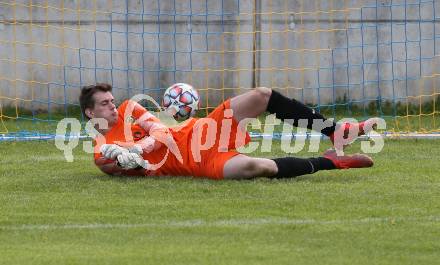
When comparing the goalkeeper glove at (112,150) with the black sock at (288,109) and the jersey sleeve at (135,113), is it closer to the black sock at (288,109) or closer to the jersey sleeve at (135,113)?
the jersey sleeve at (135,113)

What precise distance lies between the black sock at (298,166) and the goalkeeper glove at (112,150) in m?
1.20

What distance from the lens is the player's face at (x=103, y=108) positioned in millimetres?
9555

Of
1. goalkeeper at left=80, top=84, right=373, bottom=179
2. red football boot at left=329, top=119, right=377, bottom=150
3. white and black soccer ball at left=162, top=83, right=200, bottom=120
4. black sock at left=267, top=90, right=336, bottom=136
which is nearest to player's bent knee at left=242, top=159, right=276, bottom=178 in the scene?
goalkeeper at left=80, top=84, right=373, bottom=179

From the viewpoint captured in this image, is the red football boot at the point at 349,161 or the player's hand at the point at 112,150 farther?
the red football boot at the point at 349,161

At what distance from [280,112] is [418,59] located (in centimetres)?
729

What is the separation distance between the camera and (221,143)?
927 cm

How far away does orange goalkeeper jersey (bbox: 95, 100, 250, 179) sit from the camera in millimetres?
9258

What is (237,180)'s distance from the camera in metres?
9.15

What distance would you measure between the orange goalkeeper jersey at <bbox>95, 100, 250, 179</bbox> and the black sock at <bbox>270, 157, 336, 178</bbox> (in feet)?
1.19

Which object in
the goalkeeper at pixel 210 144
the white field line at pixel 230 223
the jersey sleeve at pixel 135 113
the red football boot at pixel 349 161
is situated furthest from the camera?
the jersey sleeve at pixel 135 113

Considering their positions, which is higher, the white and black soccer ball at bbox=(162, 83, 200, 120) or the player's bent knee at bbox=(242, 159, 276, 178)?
the white and black soccer ball at bbox=(162, 83, 200, 120)

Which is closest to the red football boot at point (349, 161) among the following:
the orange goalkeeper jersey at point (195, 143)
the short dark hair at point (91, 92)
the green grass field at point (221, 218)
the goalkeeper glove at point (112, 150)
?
the green grass field at point (221, 218)

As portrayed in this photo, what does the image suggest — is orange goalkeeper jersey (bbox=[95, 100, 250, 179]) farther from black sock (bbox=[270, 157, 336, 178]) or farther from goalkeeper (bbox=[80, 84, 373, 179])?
black sock (bbox=[270, 157, 336, 178])

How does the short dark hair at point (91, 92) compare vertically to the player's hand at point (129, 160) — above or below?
above
